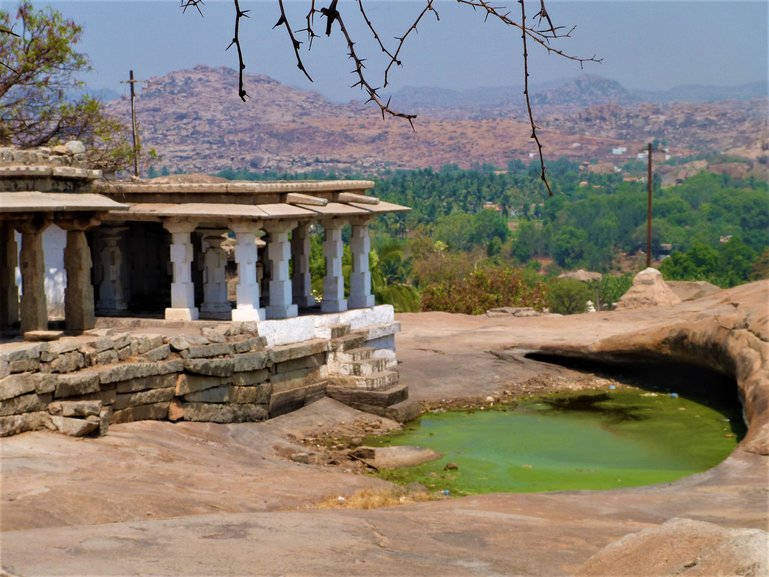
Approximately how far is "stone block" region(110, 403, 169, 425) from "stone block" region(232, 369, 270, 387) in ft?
4.18

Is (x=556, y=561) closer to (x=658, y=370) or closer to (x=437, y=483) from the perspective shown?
(x=437, y=483)

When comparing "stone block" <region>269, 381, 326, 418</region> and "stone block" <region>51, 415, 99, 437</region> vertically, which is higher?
"stone block" <region>51, 415, 99, 437</region>

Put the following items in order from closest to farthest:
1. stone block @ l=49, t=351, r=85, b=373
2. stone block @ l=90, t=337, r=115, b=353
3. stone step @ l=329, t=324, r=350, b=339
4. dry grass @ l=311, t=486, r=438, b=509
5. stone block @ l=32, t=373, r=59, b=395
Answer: dry grass @ l=311, t=486, r=438, b=509 < stone block @ l=32, t=373, r=59, b=395 < stone block @ l=49, t=351, r=85, b=373 < stone block @ l=90, t=337, r=115, b=353 < stone step @ l=329, t=324, r=350, b=339

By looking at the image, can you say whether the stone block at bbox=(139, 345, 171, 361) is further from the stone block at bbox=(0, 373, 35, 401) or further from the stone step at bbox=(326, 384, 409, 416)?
the stone step at bbox=(326, 384, 409, 416)

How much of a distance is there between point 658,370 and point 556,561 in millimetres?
14472

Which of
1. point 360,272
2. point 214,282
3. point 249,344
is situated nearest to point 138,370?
point 249,344

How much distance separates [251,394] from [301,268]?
15.1 ft

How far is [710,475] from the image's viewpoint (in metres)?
12.5

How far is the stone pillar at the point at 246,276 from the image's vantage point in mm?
16797

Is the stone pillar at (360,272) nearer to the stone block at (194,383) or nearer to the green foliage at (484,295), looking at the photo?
the stone block at (194,383)

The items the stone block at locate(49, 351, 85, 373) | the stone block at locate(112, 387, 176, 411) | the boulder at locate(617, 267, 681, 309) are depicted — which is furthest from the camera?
the boulder at locate(617, 267, 681, 309)

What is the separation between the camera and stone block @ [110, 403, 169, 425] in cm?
1397

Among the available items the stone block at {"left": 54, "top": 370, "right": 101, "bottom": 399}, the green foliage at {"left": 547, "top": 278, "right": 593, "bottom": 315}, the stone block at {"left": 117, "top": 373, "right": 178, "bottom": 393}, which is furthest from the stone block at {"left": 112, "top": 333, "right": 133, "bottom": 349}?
the green foliage at {"left": 547, "top": 278, "right": 593, "bottom": 315}

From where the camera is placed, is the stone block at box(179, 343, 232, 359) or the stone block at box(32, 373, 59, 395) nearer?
the stone block at box(32, 373, 59, 395)
